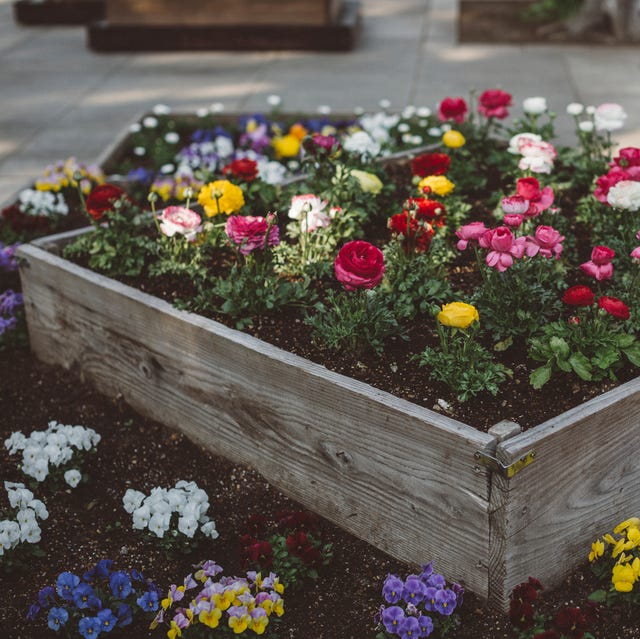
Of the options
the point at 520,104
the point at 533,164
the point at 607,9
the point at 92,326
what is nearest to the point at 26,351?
the point at 92,326

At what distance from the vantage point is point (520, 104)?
6887 millimetres

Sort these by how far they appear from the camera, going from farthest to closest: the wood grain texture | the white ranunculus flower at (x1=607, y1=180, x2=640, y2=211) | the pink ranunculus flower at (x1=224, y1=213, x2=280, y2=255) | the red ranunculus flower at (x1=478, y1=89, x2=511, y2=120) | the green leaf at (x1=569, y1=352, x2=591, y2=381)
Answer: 1. the wood grain texture
2. the red ranunculus flower at (x1=478, y1=89, x2=511, y2=120)
3. the white ranunculus flower at (x1=607, y1=180, x2=640, y2=211)
4. the pink ranunculus flower at (x1=224, y1=213, x2=280, y2=255)
5. the green leaf at (x1=569, y1=352, x2=591, y2=381)

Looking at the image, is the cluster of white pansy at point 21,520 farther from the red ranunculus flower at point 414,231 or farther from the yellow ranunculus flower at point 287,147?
the yellow ranunculus flower at point 287,147

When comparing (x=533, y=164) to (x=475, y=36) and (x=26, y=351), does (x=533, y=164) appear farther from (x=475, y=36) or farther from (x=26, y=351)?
(x=475, y=36)

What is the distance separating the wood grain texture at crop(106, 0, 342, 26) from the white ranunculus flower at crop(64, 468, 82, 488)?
21.4 ft

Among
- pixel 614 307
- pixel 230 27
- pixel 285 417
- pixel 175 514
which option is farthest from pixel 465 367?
pixel 230 27

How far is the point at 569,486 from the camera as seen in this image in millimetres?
2684

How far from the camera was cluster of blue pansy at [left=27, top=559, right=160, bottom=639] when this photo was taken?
8.61 ft

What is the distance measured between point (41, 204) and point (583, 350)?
2.94 meters

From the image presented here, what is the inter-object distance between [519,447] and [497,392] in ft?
1.23

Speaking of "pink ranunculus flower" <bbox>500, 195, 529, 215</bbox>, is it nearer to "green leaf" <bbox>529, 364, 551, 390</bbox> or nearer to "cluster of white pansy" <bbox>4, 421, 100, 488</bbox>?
"green leaf" <bbox>529, 364, 551, 390</bbox>

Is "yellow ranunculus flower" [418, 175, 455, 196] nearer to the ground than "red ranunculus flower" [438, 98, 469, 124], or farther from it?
farther from it

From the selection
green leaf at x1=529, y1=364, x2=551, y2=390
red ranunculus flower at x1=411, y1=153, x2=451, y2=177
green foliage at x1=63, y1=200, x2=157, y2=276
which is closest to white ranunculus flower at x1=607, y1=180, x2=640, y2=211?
red ranunculus flower at x1=411, y1=153, x2=451, y2=177

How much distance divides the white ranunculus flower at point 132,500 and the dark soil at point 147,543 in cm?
12
